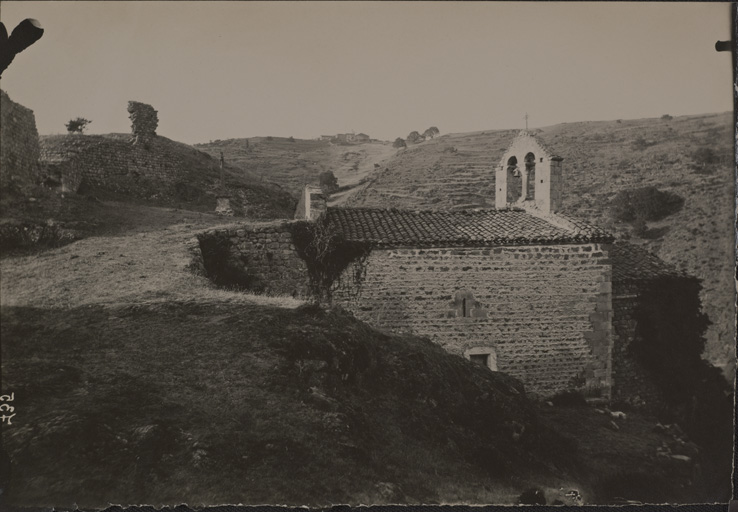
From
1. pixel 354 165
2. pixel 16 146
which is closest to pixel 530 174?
pixel 16 146

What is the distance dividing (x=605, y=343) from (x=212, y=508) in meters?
9.49

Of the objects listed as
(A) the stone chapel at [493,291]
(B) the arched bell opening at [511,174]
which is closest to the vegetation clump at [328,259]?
(A) the stone chapel at [493,291]

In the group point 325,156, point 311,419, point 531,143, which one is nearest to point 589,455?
point 311,419

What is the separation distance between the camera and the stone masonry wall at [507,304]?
10.9 metres

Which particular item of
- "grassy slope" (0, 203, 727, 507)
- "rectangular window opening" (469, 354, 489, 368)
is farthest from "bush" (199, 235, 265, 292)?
"rectangular window opening" (469, 354, 489, 368)

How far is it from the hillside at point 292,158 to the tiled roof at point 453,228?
14.6 m

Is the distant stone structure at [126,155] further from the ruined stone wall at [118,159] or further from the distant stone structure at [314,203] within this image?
the distant stone structure at [314,203]

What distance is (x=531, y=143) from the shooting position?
13227mm

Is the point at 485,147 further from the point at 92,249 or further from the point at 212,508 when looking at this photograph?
the point at 212,508

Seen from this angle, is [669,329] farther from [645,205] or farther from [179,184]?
[179,184]

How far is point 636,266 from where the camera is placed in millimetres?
12945

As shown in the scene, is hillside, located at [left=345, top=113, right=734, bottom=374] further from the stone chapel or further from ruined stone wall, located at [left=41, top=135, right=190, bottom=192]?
ruined stone wall, located at [left=41, top=135, right=190, bottom=192]

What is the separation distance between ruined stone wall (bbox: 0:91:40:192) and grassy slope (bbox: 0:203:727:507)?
4.10 meters

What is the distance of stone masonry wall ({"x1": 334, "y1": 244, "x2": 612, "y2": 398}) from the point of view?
10930mm
